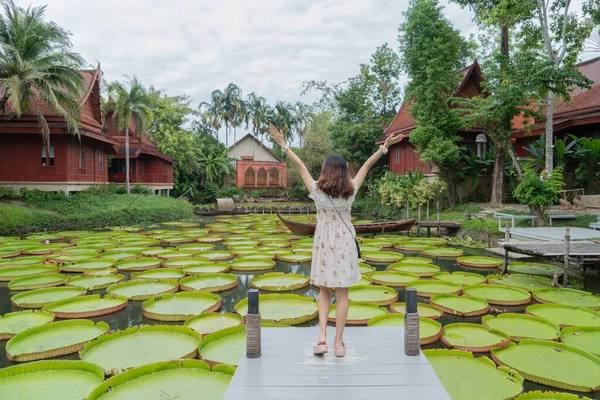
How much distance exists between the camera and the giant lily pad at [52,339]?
442cm

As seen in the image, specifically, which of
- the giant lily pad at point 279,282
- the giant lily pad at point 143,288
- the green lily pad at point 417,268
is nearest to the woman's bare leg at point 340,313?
the giant lily pad at point 279,282

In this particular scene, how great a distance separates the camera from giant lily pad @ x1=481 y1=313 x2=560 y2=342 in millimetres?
→ 4871

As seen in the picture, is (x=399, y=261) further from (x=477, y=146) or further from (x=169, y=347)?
(x=477, y=146)

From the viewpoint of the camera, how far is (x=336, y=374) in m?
2.89

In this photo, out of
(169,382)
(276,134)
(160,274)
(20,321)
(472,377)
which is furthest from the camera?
(160,274)

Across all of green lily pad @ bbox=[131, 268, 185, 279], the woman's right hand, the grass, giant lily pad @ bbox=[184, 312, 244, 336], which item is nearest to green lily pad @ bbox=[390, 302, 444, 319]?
giant lily pad @ bbox=[184, 312, 244, 336]

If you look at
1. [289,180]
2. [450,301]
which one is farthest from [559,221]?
[289,180]

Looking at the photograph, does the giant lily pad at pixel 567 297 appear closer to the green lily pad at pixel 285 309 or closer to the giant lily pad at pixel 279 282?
the green lily pad at pixel 285 309

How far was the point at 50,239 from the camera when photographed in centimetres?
1295

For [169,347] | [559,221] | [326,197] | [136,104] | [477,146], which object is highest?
[136,104]

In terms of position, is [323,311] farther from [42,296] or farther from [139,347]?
[42,296]

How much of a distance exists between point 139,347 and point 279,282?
138 inches

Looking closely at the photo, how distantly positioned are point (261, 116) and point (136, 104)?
23.2 metres

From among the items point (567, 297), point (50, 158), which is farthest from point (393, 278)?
Result: point (50, 158)
